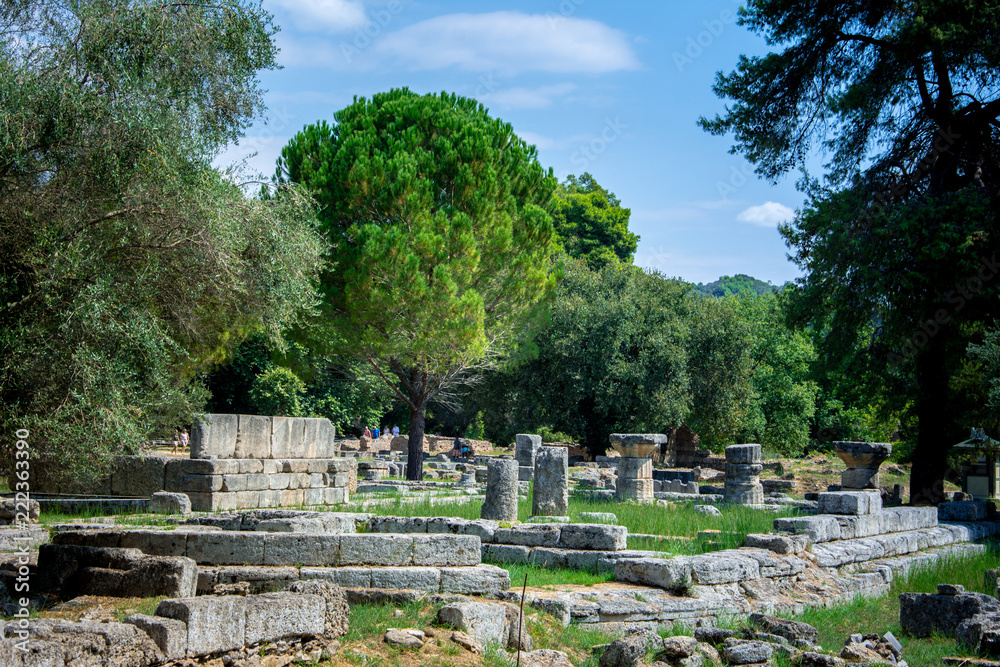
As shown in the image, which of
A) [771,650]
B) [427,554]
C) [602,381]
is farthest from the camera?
[602,381]

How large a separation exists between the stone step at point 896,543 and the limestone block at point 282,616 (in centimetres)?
810

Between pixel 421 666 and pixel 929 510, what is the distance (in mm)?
12717

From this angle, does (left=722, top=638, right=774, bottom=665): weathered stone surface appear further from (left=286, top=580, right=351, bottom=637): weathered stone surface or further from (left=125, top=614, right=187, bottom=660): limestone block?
(left=125, top=614, right=187, bottom=660): limestone block

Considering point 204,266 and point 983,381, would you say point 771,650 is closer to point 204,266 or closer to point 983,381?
point 204,266

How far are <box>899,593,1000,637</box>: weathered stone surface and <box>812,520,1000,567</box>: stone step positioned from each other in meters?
2.62

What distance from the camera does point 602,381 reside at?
106ft

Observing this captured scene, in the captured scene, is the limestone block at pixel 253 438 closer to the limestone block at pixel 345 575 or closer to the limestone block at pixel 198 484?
the limestone block at pixel 198 484

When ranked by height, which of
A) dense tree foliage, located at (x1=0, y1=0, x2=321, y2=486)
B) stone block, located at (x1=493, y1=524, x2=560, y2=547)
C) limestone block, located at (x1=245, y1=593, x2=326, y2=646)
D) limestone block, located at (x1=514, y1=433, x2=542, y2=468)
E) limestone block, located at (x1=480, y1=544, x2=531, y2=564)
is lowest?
limestone block, located at (x1=480, y1=544, x2=531, y2=564)

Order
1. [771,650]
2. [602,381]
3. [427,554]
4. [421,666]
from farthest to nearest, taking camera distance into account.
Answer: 1. [602,381]
2. [427,554]
3. [771,650]
4. [421,666]

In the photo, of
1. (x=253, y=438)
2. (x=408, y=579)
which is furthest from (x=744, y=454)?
(x=408, y=579)

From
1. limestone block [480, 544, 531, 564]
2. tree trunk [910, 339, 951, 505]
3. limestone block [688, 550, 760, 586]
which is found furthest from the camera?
tree trunk [910, 339, 951, 505]

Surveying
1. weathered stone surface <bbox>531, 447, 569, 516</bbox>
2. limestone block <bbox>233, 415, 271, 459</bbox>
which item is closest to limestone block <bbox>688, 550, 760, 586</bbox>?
weathered stone surface <bbox>531, 447, 569, 516</bbox>

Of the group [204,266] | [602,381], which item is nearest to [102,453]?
[204,266]

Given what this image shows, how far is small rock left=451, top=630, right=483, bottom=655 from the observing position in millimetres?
6422
